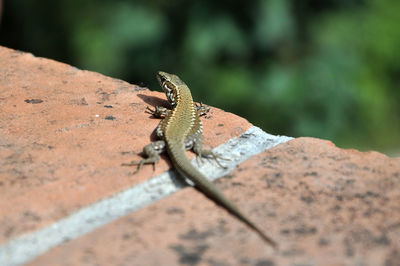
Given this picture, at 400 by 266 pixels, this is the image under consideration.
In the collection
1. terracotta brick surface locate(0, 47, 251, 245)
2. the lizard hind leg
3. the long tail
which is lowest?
terracotta brick surface locate(0, 47, 251, 245)

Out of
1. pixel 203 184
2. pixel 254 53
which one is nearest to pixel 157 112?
pixel 203 184

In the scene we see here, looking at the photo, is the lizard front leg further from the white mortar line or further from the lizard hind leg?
the white mortar line

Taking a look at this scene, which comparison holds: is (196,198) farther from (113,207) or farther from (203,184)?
(113,207)

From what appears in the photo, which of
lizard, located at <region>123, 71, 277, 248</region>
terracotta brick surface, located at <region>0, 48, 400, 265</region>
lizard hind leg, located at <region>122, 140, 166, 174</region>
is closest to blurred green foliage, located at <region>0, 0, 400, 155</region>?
lizard, located at <region>123, 71, 277, 248</region>

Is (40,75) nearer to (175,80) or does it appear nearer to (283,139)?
(175,80)

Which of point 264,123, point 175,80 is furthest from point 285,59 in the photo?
point 175,80

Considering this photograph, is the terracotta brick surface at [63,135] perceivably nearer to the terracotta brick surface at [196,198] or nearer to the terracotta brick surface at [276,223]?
the terracotta brick surface at [196,198]
